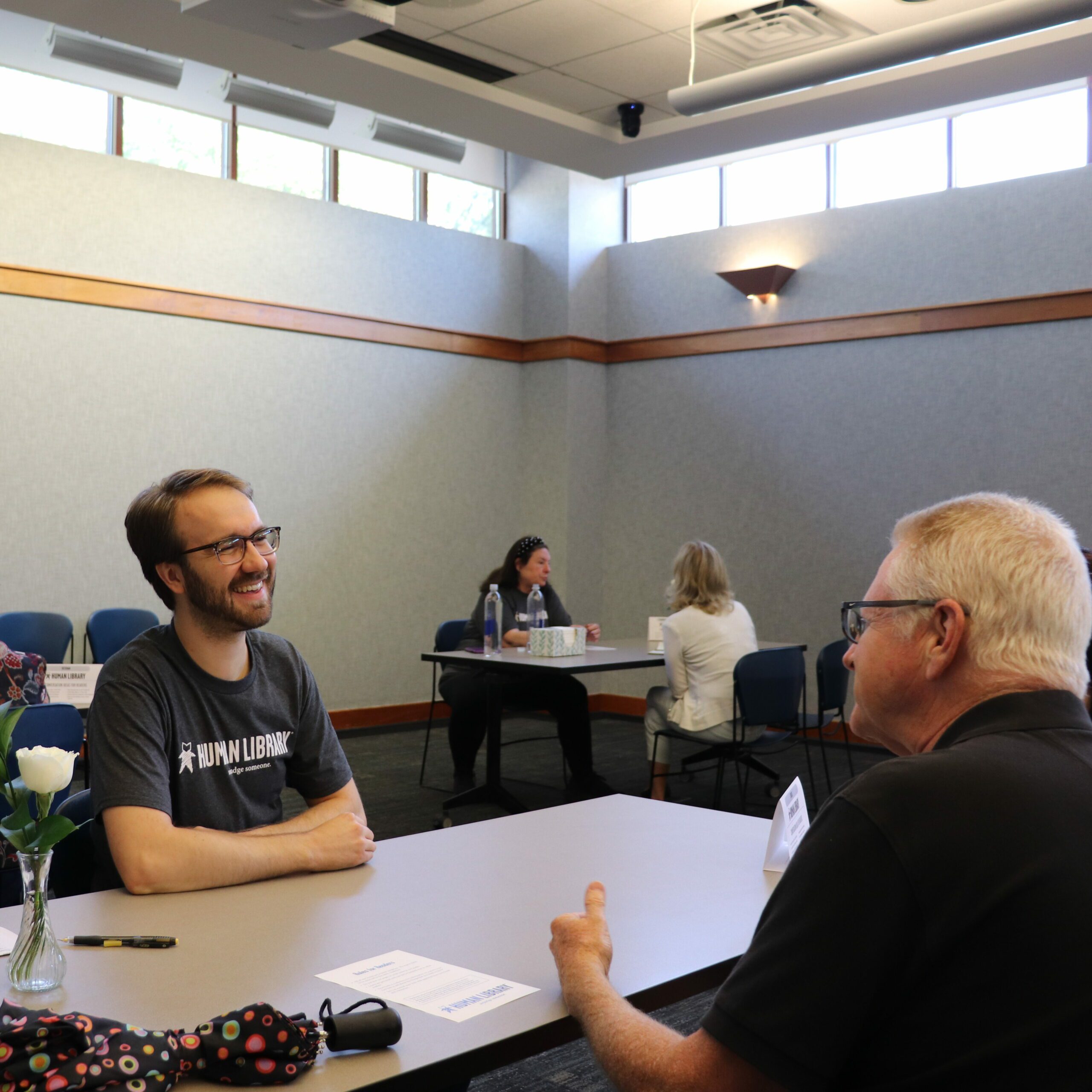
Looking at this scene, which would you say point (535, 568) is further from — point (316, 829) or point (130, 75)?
point (316, 829)

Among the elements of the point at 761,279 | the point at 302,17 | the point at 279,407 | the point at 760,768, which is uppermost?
the point at 302,17

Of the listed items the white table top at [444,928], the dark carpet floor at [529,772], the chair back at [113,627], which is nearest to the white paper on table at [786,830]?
the white table top at [444,928]

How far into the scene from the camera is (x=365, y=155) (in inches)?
322

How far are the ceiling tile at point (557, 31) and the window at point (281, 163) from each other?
2844 mm

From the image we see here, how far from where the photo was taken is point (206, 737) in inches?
82.2

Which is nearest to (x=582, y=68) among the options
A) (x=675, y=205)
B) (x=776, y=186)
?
(x=776, y=186)

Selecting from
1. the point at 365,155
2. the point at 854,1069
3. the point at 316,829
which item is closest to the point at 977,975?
the point at 854,1069

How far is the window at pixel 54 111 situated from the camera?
6461mm

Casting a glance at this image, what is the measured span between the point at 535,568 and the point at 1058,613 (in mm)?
5027

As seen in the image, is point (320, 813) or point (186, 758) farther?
point (320, 813)

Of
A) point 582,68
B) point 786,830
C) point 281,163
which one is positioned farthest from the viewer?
point 281,163

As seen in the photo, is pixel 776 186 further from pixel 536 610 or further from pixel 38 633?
pixel 38 633

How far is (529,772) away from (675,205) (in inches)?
177

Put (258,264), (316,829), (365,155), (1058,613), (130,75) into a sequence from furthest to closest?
(365,155) < (258,264) < (130,75) < (316,829) < (1058,613)
